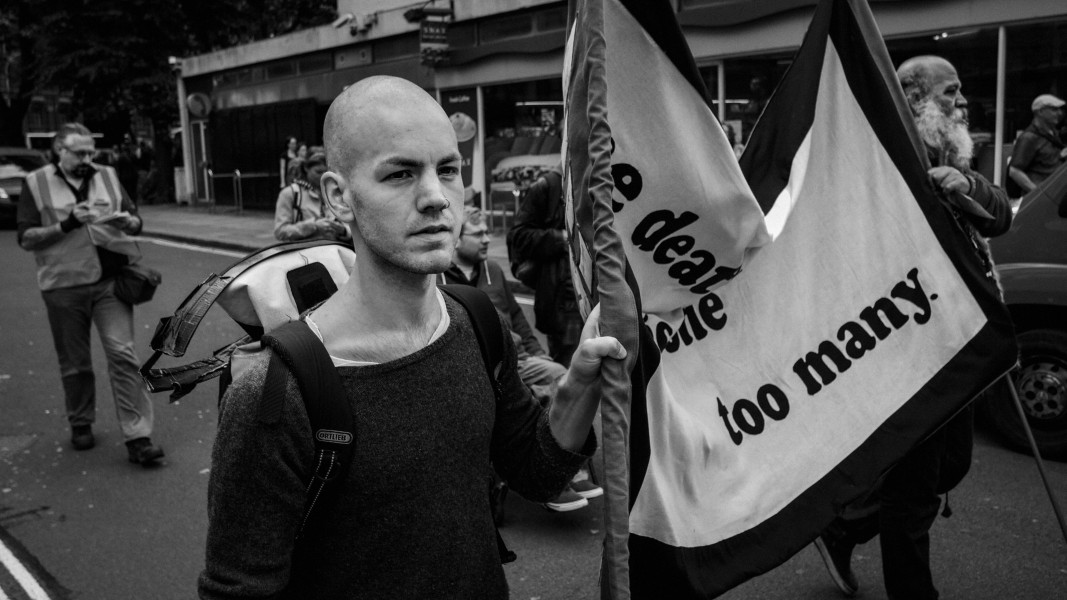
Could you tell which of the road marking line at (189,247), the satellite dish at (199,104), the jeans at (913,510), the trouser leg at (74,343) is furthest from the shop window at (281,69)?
the jeans at (913,510)

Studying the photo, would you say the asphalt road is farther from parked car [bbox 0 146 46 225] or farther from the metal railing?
the metal railing

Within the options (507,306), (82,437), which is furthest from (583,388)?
(82,437)

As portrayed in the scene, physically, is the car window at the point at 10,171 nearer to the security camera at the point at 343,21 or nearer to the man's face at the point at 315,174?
the security camera at the point at 343,21

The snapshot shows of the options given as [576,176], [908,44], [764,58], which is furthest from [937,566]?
[764,58]

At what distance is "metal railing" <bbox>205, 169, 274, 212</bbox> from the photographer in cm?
2500

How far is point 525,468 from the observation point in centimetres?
189

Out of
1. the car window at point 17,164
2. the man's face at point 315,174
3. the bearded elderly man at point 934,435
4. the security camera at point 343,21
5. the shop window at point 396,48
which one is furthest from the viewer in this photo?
the car window at point 17,164

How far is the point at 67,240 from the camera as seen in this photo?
575 cm

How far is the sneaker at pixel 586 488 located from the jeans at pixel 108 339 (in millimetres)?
2650

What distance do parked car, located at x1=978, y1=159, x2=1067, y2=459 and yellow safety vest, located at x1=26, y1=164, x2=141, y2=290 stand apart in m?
5.11

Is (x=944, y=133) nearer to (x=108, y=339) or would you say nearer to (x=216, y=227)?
(x=108, y=339)

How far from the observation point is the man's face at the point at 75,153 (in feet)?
18.9

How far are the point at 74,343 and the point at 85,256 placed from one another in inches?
22.8

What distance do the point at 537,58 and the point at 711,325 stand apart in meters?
14.5
